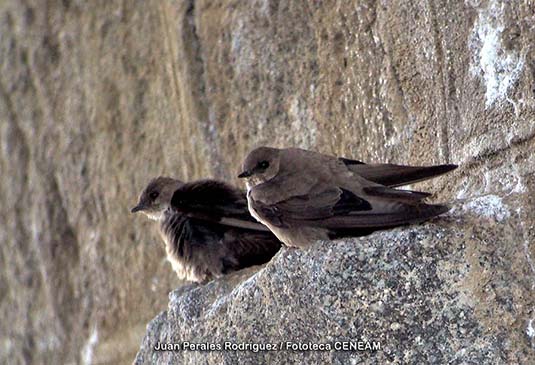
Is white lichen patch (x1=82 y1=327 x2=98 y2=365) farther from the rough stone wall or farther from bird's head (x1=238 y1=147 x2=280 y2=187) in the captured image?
bird's head (x1=238 y1=147 x2=280 y2=187)

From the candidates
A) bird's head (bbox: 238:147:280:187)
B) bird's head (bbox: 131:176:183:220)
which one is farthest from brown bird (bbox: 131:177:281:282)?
bird's head (bbox: 238:147:280:187)

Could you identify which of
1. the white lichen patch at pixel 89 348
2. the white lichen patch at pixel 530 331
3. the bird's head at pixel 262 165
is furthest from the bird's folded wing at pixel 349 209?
the white lichen patch at pixel 89 348

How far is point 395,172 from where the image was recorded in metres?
3.31

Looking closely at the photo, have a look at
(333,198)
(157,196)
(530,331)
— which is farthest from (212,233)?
(530,331)

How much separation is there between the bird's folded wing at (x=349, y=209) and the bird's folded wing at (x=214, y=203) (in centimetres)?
58

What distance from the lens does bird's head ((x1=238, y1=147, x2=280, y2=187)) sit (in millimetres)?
3697

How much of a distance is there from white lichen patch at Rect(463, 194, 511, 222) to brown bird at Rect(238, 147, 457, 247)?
11cm

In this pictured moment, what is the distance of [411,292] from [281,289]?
37cm

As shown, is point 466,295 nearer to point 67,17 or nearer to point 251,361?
point 251,361

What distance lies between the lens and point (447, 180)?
11.5 ft

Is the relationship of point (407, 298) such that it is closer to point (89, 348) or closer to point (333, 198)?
point (333, 198)

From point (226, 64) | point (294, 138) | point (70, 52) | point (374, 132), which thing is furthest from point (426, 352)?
point (70, 52)

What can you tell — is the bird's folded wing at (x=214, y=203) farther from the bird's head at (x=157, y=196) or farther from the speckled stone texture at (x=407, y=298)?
the speckled stone texture at (x=407, y=298)

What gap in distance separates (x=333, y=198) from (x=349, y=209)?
0.10 meters
